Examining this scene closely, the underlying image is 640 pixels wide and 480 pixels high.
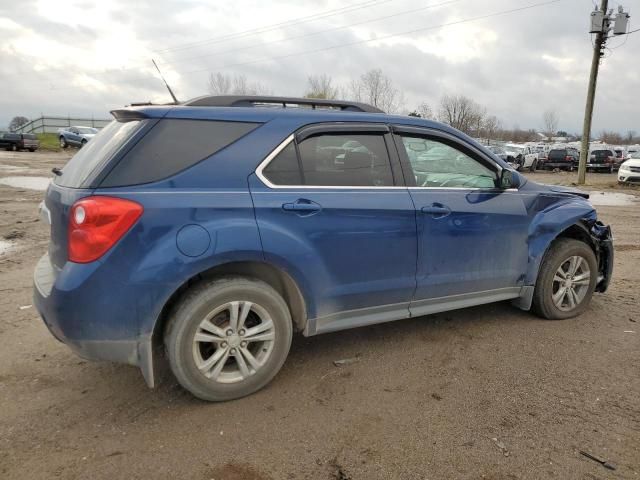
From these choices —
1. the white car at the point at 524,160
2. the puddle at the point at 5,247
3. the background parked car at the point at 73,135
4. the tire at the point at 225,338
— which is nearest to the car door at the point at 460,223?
the tire at the point at 225,338

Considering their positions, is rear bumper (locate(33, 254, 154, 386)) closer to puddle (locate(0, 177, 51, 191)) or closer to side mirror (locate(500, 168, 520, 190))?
side mirror (locate(500, 168, 520, 190))

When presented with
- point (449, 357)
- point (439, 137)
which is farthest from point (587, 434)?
point (439, 137)

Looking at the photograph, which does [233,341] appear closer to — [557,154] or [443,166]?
[443,166]

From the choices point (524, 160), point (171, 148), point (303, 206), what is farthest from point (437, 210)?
point (524, 160)

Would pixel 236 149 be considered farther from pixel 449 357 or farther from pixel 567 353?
pixel 567 353

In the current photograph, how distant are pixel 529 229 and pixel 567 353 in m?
1.05

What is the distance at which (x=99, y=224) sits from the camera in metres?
2.63

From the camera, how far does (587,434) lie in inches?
109

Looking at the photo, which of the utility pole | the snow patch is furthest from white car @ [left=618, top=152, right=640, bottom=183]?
the snow patch

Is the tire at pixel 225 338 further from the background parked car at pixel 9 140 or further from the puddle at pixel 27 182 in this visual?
the background parked car at pixel 9 140

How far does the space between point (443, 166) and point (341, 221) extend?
1.25 m

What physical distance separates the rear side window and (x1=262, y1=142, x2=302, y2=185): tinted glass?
0.27 metres

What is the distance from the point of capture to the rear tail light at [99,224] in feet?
8.63

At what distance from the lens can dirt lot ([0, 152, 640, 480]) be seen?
251cm
